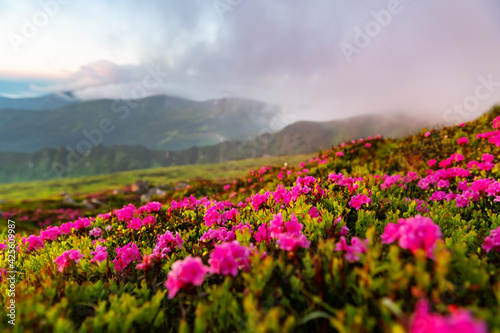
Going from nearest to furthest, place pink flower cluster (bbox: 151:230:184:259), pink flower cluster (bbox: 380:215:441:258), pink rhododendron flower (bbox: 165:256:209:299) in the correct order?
pink flower cluster (bbox: 380:215:441:258)
pink rhododendron flower (bbox: 165:256:209:299)
pink flower cluster (bbox: 151:230:184:259)

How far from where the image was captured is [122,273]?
2945mm

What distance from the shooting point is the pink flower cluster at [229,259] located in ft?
7.04

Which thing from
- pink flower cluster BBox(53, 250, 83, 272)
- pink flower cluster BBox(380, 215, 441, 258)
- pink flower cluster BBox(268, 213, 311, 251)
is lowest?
pink flower cluster BBox(53, 250, 83, 272)

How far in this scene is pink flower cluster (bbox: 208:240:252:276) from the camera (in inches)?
84.5

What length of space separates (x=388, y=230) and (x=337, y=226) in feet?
3.33

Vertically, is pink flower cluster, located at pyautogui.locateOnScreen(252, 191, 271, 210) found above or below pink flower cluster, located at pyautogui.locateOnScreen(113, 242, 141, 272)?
above

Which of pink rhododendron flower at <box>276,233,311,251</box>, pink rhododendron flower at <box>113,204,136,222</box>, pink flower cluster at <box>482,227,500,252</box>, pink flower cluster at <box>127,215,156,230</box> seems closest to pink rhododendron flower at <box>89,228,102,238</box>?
pink rhododendron flower at <box>113,204,136,222</box>

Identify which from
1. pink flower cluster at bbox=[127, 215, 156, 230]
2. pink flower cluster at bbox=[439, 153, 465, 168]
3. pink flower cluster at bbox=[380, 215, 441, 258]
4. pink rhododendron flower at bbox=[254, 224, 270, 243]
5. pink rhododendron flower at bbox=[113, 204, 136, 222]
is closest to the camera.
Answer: pink flower cluster at bbox=[380, 215, 441, 258]

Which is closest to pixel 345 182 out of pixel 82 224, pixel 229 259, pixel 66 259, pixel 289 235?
pixel 289 235

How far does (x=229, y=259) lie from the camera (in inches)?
85.4

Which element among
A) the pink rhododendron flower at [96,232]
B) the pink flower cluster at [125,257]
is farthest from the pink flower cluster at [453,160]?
the pink rhododendron flower at [96,232]

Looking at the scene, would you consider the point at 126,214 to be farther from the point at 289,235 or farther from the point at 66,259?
the point at 289,235

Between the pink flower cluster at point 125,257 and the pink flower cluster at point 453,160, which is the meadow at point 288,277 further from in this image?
the pink flower cluster at point 453,160

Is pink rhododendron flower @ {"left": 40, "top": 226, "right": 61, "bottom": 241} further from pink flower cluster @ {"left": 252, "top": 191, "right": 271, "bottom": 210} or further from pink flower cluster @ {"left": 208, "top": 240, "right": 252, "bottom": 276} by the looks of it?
pink flower cluster @ {"left": 208, "top": 240, "right": 252, "bottom": 276}
